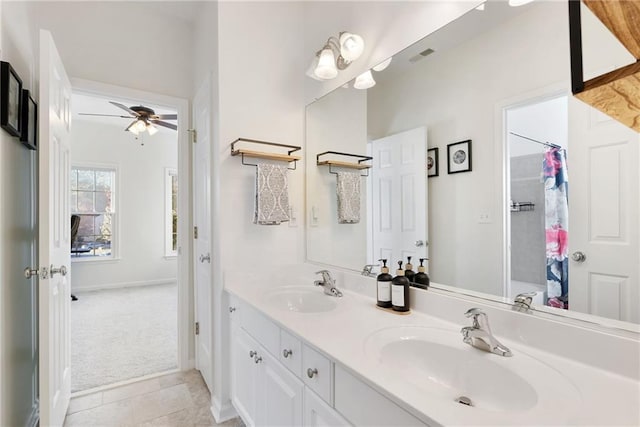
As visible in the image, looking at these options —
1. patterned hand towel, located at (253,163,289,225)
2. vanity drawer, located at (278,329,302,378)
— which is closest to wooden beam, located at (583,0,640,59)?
vanity drawer, located at (278,329,302,378)

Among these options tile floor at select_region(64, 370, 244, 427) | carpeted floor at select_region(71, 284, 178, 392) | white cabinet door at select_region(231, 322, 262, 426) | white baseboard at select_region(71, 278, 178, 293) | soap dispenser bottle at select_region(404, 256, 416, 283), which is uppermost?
soap dispenser bottle at select_region(404, 256, 416, 283)

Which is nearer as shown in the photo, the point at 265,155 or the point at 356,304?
the point at 356,304

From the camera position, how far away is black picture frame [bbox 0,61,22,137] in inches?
52.9

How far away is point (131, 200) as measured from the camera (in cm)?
530

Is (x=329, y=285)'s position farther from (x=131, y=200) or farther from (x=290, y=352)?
(x=131, y=200)

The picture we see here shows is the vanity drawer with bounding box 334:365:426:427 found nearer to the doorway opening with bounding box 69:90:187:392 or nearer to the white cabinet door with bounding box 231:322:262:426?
the white cabinet door with bounding box 231:322:262:426

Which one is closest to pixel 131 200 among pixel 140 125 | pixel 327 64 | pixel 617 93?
pixel 140 125

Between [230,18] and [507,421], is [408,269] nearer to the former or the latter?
[507,421]

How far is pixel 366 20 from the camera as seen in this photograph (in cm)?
168

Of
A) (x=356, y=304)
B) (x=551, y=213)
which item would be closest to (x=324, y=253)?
(x=356, y=304)

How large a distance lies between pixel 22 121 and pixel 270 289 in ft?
5.08

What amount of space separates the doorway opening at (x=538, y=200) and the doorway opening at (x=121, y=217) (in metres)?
3.71

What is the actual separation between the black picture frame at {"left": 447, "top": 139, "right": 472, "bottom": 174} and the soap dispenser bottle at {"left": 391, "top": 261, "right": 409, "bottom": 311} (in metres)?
0.48

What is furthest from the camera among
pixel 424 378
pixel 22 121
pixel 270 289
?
pixel 270 289
